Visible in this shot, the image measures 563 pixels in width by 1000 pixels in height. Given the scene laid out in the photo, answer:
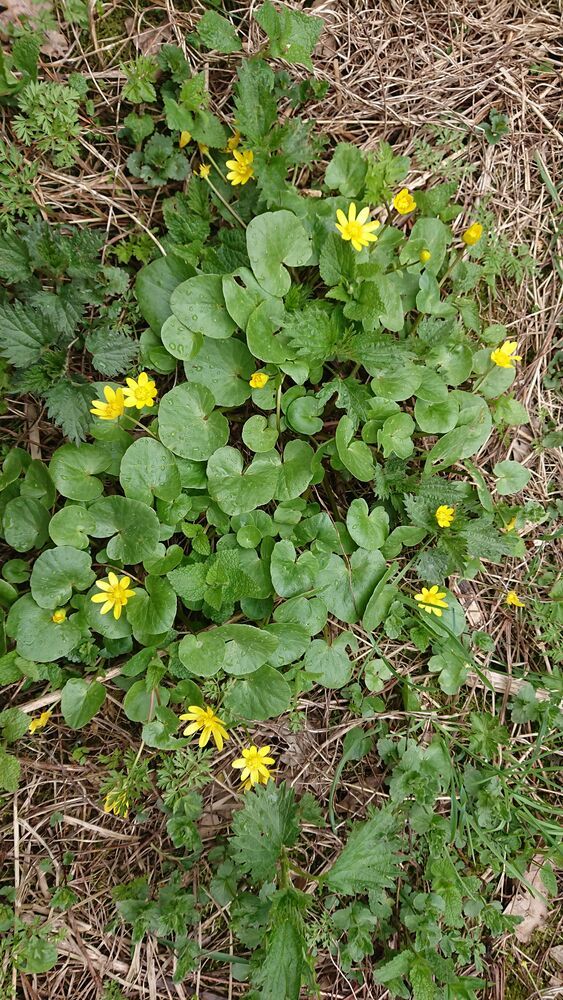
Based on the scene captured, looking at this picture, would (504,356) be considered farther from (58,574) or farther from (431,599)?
(58,574)

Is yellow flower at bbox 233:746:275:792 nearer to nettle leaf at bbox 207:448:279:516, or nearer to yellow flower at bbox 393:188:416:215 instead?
nettle leaf at bbox 207:448:279:516

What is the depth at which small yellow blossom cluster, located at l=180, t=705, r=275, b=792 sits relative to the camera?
192 cm

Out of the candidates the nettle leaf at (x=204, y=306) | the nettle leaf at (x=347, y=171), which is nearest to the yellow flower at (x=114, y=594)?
the nettle leaf at (x=204, y=306)

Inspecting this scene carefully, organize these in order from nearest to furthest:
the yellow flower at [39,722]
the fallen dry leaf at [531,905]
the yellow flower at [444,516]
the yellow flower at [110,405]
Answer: the yellow flower at [110,405] → the yellow flower at [39,722] → the yellow flower at [444,516] → the fallen dry leaf at [531,905]

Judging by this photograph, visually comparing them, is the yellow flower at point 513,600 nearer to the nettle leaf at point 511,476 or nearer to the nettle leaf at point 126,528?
the nettle leaf at point 511,476

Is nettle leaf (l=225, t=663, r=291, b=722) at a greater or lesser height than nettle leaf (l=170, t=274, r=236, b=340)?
lesser

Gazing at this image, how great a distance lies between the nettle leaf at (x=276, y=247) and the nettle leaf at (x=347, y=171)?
0.30m

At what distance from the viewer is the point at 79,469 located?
6.66 feet

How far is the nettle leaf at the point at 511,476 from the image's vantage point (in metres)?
2.46

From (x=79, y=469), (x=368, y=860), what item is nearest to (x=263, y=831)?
(x=368, y=860)

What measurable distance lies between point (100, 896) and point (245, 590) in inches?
46.1

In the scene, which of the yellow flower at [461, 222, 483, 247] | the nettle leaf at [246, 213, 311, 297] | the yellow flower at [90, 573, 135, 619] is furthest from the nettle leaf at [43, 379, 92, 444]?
the yellow flower at [461, 222, 483, 247]

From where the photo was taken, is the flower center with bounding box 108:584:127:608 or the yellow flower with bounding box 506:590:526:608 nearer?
the flower center with bounding box 108:584:127:608

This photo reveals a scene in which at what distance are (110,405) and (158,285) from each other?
19.3 inches
